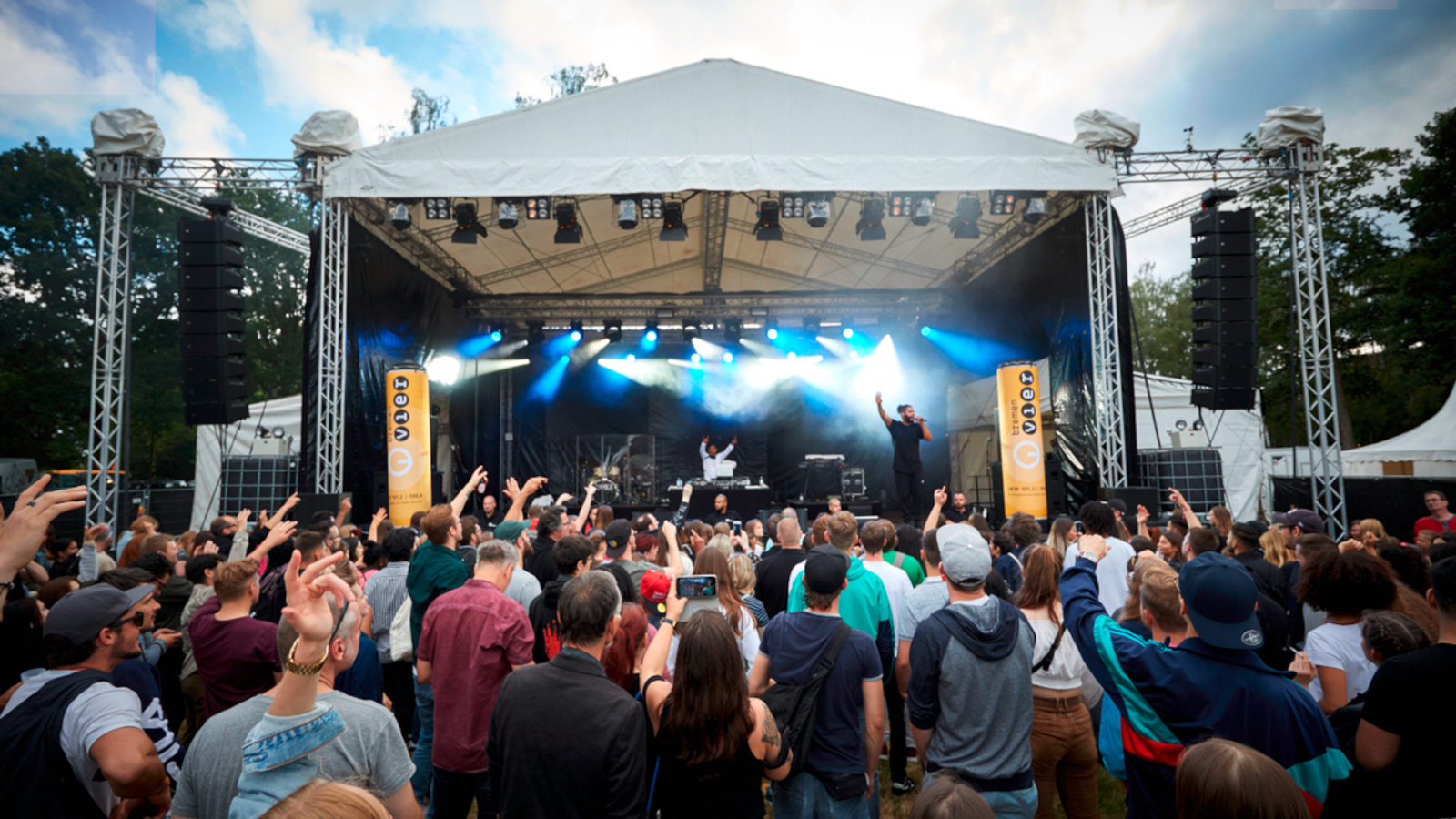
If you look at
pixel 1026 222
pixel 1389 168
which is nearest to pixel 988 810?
pixel 1026 222

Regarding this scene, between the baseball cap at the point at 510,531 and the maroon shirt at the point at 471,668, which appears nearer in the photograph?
the maroon shirt at the point at 471,668

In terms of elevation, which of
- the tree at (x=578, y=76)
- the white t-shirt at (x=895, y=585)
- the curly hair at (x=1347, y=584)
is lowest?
the white t-shirt at (x=895, y=585)

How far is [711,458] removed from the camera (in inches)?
600

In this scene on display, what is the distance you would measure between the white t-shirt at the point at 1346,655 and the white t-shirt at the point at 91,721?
3.59 metres

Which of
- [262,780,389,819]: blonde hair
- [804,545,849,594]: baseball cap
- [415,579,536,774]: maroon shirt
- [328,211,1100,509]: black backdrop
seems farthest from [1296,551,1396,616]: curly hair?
[328,211,1100,509]: black backdrop

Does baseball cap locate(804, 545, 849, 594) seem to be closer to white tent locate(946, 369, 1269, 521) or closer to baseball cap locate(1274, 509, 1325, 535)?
baseball cap locate(1274, 509, 1325, 535)

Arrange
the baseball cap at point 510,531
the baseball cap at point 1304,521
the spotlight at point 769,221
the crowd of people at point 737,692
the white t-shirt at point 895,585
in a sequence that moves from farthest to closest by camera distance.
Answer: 1. the spotlight at point 769,221
2. the baseball cap at point 1304,521
3. the baseball cap at point 510,531
4. the white t-shirt at point 895,585
5. the crowd of people at point 737,692

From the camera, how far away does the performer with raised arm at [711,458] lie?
49.1ft

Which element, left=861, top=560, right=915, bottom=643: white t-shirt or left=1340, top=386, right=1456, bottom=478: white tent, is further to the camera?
left=1340, top=386, right=1456, bottom=478: white tent

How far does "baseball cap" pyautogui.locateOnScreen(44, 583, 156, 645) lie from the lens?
1938 millimetres

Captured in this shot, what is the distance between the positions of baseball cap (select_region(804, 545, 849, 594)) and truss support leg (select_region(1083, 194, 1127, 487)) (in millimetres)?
7667

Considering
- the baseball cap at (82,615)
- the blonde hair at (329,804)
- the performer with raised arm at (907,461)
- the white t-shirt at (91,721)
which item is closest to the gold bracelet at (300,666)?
the blonde hair at (329,804)

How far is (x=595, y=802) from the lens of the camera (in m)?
1.84

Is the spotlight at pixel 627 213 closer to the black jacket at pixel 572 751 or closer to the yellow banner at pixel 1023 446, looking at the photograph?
the yellow banner at pixel 1023 446
